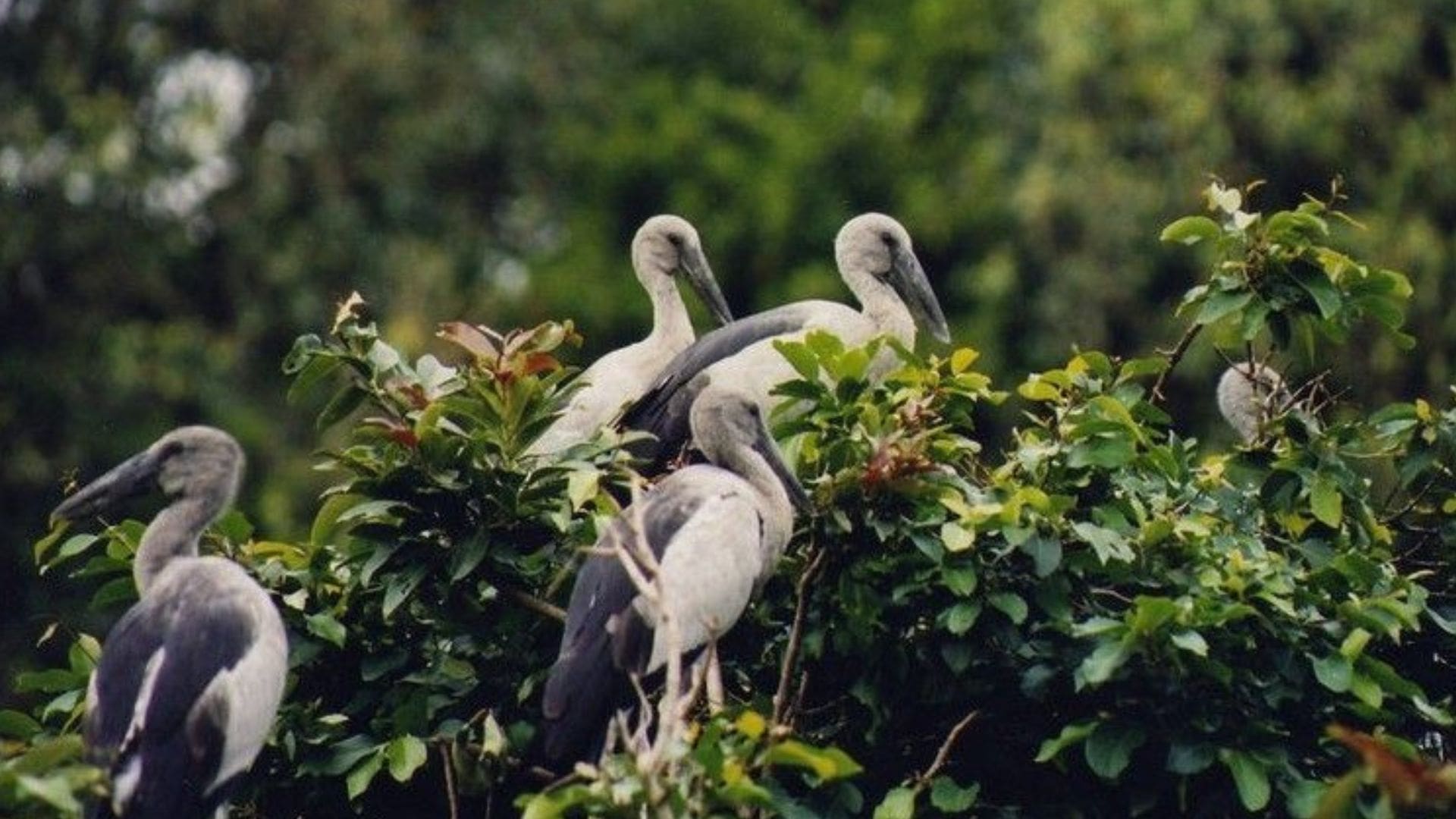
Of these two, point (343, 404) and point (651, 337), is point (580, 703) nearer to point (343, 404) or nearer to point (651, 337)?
point (343, 404)

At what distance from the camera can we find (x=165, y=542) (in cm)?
896

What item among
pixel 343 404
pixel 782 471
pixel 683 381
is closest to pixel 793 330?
pixel 683 381

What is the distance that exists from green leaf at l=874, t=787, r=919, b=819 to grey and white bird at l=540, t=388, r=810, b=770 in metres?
0.67

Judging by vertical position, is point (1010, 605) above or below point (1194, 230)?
below

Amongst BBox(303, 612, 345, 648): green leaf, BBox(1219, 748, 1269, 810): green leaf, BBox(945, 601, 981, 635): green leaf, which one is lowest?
BBox(1219, 748, 1269, 810): green leaf

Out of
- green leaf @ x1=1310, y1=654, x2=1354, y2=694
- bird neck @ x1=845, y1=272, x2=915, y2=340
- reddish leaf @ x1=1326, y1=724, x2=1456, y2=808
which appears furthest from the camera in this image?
bird neck @ x1=845, y1=272, x2=915, y2=340

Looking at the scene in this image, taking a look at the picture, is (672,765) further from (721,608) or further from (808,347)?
(808,347)

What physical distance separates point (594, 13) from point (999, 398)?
2202cm

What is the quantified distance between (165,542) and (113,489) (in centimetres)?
34

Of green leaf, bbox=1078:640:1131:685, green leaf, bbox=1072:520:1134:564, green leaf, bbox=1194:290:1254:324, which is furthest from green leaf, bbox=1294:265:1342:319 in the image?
green leaf, bbox=1078:640:1131:685

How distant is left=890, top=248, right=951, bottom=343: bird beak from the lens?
12.1m

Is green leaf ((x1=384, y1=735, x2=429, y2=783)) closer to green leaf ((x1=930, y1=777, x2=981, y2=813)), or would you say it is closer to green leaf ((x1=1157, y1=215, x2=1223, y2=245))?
green leaf ((x1=930, y1=777, x2=981, y2=813))

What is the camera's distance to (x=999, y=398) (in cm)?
900

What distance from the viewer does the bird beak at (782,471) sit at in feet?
29.1
